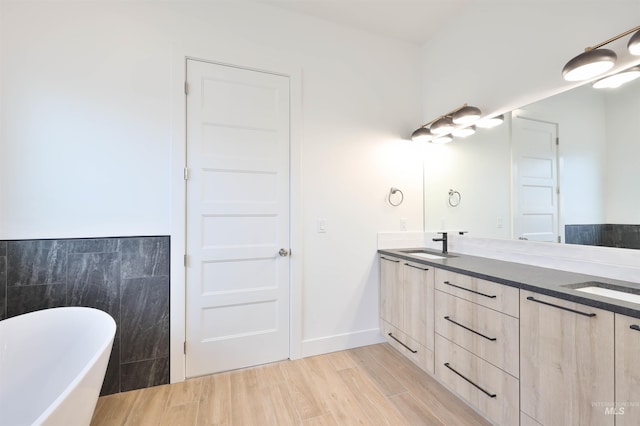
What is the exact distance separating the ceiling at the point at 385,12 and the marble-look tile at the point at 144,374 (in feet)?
9.57

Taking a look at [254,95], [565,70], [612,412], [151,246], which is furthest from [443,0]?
[151,246]

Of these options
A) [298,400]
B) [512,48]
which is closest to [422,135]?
[512,48]

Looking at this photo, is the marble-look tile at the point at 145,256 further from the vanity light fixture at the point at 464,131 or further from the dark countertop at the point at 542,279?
the vanity light fixture at the point at 464,131

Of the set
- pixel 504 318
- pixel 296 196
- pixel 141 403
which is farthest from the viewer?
pixel 296 196

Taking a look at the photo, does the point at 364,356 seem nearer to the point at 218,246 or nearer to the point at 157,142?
the point at 218,246

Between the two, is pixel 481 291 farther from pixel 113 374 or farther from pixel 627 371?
pixel 113 374

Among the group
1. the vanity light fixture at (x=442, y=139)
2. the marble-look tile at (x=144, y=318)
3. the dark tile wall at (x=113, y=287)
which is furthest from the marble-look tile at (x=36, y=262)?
the vanity light fixture at (x=442, y=139)

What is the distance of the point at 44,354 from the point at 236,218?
1.34m

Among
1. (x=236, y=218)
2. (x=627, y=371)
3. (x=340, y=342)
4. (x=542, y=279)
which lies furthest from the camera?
(x=340, y=342)

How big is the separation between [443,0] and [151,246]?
119 inches

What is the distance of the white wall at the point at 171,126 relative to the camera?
67.8 inches

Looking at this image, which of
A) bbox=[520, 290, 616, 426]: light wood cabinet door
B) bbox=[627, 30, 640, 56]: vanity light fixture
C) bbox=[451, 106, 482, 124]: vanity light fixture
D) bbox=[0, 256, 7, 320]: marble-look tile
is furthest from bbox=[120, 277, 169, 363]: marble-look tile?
bbox=[627, 30, 640, 56]: vanity light fixture

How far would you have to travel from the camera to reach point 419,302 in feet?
6.80

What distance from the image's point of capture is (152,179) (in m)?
1.95
